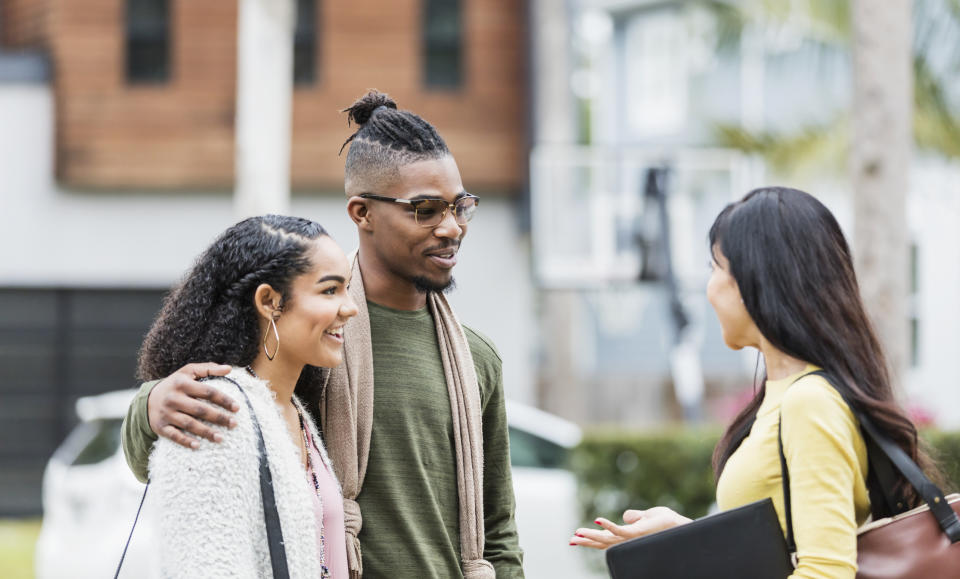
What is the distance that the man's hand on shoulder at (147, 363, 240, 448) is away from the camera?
7.97 feet

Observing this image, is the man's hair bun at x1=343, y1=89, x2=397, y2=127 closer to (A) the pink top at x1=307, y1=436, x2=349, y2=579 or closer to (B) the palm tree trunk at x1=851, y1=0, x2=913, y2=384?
(A) the pink top at x1=307, y1=436, x2=349, y2=579

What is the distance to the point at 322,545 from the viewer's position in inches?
107

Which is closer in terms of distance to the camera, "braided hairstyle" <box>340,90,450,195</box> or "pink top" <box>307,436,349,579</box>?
"pink top" <box>307,436,349,579</box>

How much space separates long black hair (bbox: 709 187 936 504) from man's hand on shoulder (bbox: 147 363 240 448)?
1162mm

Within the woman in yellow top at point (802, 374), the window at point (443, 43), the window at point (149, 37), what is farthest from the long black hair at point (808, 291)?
the window at point (149, 37)

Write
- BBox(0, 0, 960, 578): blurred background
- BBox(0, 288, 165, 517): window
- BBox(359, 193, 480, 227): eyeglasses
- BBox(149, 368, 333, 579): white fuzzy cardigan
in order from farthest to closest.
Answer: BBox(0, 288, 165, 517): window < BBox(0, 0, 960, 578): blurred background < BBox(359, 193, 480, 227): eyeglasses < BBox(149, 368, 333, 579): white fuzzy cardigan

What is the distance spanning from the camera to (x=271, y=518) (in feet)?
8.04

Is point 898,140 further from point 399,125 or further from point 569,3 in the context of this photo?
point 569,3

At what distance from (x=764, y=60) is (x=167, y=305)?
15.4 m

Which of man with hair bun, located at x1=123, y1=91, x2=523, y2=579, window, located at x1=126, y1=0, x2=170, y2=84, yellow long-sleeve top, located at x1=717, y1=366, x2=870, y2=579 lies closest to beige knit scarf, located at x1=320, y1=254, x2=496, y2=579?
man with hair bun, located at x1=123, y1=91, x2=523, y2=579

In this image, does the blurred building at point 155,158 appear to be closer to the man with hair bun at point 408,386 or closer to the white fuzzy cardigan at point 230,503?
the man with hair bun at point 408,386

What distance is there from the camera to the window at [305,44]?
15.2m

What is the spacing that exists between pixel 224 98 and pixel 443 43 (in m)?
2.74

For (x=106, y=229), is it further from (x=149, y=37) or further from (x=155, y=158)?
(x=149, y=37)
